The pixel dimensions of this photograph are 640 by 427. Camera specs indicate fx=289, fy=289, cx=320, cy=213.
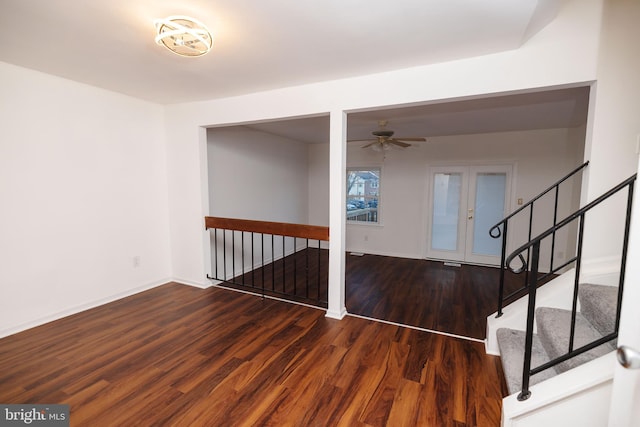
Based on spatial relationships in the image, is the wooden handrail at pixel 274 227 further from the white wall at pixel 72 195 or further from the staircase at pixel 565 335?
the staircase at pixel 565 335

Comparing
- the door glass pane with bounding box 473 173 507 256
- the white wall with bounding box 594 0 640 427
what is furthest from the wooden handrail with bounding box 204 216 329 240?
the door glass pane with bounding box 473 173 507 256

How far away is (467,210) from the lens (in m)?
5.45

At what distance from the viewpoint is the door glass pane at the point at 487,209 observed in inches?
206

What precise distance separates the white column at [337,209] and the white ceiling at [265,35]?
534 mm

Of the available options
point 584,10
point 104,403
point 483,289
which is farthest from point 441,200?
point 104,403

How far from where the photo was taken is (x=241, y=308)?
10.7ft

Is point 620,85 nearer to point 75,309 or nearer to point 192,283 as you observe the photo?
point 192,283

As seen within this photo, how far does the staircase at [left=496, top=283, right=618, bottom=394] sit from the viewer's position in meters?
1.61

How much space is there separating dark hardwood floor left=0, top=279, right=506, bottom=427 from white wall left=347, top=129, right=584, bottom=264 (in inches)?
130

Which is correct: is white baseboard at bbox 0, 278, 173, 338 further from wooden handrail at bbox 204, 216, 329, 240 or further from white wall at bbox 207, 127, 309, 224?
white wall at bbox 207, 127, 309, 224

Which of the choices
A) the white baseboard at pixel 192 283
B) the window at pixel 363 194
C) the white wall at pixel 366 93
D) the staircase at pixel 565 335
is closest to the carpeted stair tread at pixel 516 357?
the staircase at pixel 565 335

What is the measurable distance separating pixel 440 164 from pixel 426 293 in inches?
108

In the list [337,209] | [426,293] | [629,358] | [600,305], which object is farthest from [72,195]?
[600,305]

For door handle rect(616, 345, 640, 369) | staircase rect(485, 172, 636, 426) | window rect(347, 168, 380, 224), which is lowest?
staircase rect(485, 172, 636, 426)
